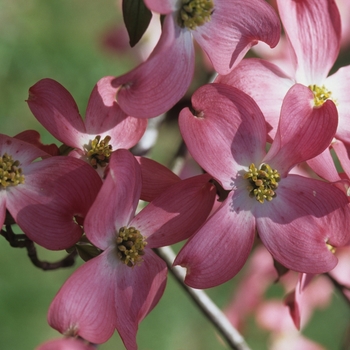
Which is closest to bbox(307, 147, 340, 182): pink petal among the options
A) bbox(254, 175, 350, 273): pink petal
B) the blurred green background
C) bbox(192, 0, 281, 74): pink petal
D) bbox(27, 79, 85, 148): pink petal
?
bbox(254, 175, 350, 273): pink petal

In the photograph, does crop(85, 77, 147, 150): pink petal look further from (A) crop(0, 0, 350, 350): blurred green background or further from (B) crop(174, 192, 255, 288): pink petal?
(A) crop(0, 0, 350, 350): blurred green background

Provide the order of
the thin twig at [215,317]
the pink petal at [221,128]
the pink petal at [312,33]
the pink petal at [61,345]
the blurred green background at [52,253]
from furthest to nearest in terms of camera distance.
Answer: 1. the blurred green background at [52,253]
2. the thin twig at [215,317]
3. the pink petal at [312,33]
4. the pink petal at [221,128]
5. the pink petal at [61,345]

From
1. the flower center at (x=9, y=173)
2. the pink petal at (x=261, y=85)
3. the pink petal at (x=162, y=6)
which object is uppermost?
the pink petal at (x=162, y=6)

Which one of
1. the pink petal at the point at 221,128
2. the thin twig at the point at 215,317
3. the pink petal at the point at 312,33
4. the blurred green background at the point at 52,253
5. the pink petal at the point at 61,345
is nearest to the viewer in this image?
the pink petal at the point at 61,345

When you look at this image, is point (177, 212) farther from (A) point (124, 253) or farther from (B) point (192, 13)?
(B) point (192, 13)

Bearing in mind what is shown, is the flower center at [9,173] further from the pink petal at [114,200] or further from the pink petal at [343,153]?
the pink petal at [343,153]

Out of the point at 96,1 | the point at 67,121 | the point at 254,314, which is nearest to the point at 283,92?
the point at 67,121

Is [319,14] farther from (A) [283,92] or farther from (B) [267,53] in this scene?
(B) [267,53]

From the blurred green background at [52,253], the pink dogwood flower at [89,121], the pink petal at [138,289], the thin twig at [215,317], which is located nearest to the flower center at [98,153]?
the pink dogwood flower at [89,121]
